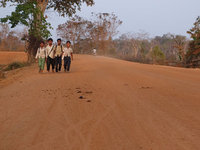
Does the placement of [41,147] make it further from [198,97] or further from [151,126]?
[198,97]

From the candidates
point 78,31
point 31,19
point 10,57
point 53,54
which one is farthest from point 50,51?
point 78,31

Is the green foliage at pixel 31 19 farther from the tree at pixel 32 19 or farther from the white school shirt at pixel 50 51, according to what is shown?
the white school shirt at pixel 50 51

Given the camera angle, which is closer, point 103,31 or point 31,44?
point 31,44

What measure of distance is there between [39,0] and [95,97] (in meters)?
14.0

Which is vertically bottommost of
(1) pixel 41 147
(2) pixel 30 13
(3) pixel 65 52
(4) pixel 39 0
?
(1) pixel 41 147

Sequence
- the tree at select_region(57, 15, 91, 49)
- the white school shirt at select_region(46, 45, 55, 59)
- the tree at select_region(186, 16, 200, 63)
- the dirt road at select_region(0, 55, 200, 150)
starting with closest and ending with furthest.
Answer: the dirt road at select_region(0, 55, 200, 150) < the white school shirt at select_region(46, 45, 55, 59) < the tree at select_region(186, 16, 200, 63) < the tree at select_region(57, 15, 91, 49)

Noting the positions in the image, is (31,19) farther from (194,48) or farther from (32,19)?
(194,48)

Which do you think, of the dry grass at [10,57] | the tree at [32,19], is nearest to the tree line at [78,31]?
the tree at [32,19]

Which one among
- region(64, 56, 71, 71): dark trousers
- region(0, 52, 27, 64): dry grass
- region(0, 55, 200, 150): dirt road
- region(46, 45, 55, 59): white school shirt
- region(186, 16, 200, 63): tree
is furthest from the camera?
region(0, 52, 27, 64): dry grass

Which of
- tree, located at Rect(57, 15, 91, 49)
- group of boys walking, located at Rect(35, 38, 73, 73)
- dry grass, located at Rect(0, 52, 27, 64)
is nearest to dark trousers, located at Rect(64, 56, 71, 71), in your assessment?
group of boys walking, located at Rect(35, 38, 73, 73)

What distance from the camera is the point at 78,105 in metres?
4.27

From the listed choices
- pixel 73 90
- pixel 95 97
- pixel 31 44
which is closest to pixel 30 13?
pixel 31 44

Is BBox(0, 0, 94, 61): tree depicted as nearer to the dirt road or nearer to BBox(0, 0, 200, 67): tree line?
BBox(0, 0, 200, 67): tree line

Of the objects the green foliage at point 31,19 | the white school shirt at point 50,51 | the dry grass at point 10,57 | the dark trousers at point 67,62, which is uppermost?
the green foliage at point 31,19
